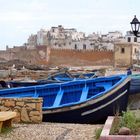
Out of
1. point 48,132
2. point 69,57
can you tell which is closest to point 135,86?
point 48,132

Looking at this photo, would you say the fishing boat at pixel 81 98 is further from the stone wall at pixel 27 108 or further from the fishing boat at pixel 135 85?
the fishing boat at pixel 135 85

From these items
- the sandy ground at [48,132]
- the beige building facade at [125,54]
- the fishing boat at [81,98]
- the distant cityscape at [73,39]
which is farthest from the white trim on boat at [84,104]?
the distant cityscape at [73,39]

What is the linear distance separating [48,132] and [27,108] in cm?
179

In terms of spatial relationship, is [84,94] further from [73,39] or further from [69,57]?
[73,39]

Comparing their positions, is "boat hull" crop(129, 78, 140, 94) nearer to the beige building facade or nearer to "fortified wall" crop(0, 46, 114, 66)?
the beige building facade

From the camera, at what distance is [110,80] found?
16031 mm

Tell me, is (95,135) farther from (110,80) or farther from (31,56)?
(31,56)

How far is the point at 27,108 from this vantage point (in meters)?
12.4

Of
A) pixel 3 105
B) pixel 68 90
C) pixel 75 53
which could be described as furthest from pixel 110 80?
pixel 75 53

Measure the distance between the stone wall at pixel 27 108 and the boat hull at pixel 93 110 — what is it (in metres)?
1.15

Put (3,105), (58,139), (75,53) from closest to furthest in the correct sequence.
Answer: (58,139) < (3,105) < (75,53)

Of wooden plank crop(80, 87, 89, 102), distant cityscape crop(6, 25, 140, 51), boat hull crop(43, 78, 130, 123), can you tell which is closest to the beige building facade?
distant cityscape crop(6, 25, 140, 51)

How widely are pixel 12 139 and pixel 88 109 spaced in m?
4.51

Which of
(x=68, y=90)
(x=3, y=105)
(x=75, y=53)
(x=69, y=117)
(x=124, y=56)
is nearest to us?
(x=3, y=105)
